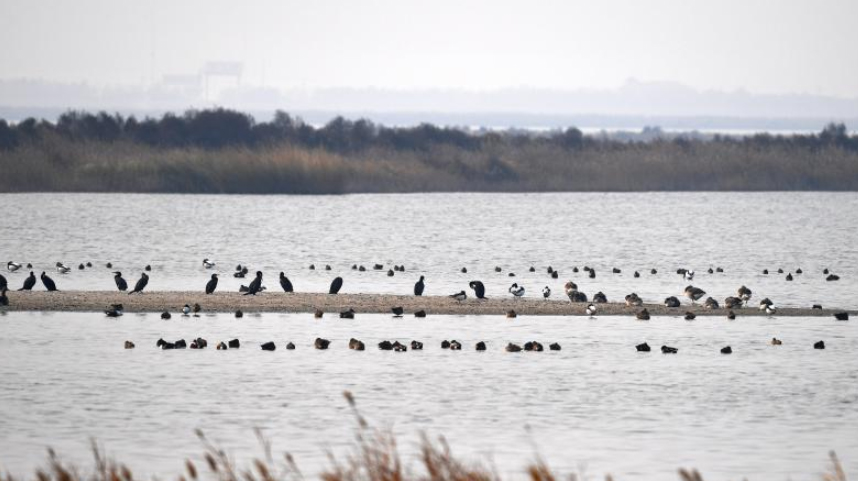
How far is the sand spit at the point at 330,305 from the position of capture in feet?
103

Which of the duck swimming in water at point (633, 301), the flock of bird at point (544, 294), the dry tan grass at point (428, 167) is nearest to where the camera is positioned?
the flock of bird at point (544, 294)

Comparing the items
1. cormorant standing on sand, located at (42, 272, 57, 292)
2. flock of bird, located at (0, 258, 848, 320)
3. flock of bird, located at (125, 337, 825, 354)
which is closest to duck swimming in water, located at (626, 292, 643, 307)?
flock of bird, located at (0, 258, 848, 320)

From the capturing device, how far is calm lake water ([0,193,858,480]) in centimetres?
1842

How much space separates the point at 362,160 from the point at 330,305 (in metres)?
49.2

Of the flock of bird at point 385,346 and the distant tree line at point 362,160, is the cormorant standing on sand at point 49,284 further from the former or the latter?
the distant tree line at point 362,160

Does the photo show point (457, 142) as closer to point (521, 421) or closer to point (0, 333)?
point (0, 333)

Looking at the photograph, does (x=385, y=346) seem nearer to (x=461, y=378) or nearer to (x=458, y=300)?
(x=461, y=378)

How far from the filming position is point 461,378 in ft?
77.2

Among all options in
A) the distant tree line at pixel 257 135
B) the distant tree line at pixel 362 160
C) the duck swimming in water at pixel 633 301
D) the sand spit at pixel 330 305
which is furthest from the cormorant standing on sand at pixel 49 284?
the distant tree line at pixel 257 135

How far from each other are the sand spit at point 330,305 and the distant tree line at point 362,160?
39.4m

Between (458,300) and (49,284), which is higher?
(49,284)

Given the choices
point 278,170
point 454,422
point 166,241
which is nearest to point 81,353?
point 454,422

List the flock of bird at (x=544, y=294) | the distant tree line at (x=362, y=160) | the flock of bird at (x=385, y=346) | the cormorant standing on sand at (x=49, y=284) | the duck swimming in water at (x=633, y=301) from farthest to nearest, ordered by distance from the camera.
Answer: the distant tree line at (x=362, y=160) → the cormorant standing on sand at (x=49, y=284) → the duck swimming in water at (x=633, y=301) → the flock of bird at (x=544, y=294) → the flock of bird at (x=385, y=346)

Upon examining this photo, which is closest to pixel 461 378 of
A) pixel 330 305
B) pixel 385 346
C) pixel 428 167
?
pixel 385 346
